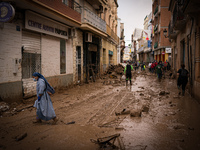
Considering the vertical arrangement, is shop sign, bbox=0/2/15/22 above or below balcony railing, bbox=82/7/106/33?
below

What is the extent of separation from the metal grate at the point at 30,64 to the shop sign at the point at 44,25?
53.3 inches

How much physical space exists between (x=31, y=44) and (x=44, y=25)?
1.59 meters

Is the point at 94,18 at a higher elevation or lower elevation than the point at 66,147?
higher

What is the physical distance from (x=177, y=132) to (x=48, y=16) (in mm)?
8703

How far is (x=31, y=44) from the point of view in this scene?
8.98 metres

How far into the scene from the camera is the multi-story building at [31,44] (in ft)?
23.8

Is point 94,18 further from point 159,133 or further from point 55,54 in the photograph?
point 159,133

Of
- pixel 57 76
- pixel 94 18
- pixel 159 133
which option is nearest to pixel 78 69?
pixel 57 76

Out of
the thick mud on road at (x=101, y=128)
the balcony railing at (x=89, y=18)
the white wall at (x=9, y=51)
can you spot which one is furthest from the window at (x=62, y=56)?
the thick mud on road at (x=101, y=128)

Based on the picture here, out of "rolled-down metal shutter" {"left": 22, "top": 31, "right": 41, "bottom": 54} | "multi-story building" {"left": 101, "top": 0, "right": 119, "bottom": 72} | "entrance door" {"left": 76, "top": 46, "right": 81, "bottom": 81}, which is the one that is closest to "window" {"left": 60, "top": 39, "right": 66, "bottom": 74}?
"entrance door" {"left": 76, "top": 46, "right": 81, "bottom": 81}

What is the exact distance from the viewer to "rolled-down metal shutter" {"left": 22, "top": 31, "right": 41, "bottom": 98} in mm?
8430

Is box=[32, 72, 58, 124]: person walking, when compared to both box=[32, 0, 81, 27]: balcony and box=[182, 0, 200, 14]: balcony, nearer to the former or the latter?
box=[32, 0, 81, 27]: balcony

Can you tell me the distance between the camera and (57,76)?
11266 mm

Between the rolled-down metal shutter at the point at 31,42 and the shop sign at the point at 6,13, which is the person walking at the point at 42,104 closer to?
the shop sign at the point at 6,13
